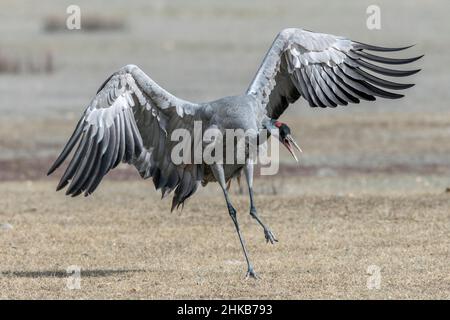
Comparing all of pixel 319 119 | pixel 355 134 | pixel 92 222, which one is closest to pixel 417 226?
pixel 92 222

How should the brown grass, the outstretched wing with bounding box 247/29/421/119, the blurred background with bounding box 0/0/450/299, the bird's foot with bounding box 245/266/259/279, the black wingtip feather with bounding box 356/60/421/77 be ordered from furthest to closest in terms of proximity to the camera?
the outstretched wing with bounding box 247/29/421/119 → the black wingtip feather with bounding box 356/60/421/77 → the blurred background with bounding box 0/0/450/299 → the bird's foot with bounding box 245/266/259/279 → the brown grass

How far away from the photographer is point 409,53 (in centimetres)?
2997

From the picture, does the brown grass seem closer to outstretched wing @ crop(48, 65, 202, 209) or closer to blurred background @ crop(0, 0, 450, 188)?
outstretched wing @ crop(48, 65, 202, 209)

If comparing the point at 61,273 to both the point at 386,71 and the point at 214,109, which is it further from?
the point at 386,71

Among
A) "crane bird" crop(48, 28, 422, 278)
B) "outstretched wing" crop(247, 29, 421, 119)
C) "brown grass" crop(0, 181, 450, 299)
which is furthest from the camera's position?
"outstretched wing" crop(247, 29, 421, 119)

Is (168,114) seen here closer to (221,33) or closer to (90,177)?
(90,177)

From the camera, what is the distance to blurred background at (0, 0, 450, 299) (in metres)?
9.88

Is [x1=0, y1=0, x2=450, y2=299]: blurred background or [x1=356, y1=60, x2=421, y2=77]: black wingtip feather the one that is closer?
[x1=0, y1=0, x2=450, y2=299]: blurred background

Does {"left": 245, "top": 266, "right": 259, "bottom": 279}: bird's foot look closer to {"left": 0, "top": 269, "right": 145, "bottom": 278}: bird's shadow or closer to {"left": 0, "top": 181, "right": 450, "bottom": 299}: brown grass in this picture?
{"left": 0, "top": 181, "right": 450, "bottom": 299}: brown grass

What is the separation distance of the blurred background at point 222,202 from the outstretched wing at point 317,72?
1.50 m

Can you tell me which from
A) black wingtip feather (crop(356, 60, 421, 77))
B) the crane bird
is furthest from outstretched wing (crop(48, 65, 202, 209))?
black wingtip feather (crop(356, 60, 421, 77))

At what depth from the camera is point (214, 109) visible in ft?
33.6

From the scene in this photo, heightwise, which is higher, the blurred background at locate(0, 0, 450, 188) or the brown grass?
the blurred background at locate(0, 0, 450, 188)

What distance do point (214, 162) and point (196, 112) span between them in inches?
19.1
